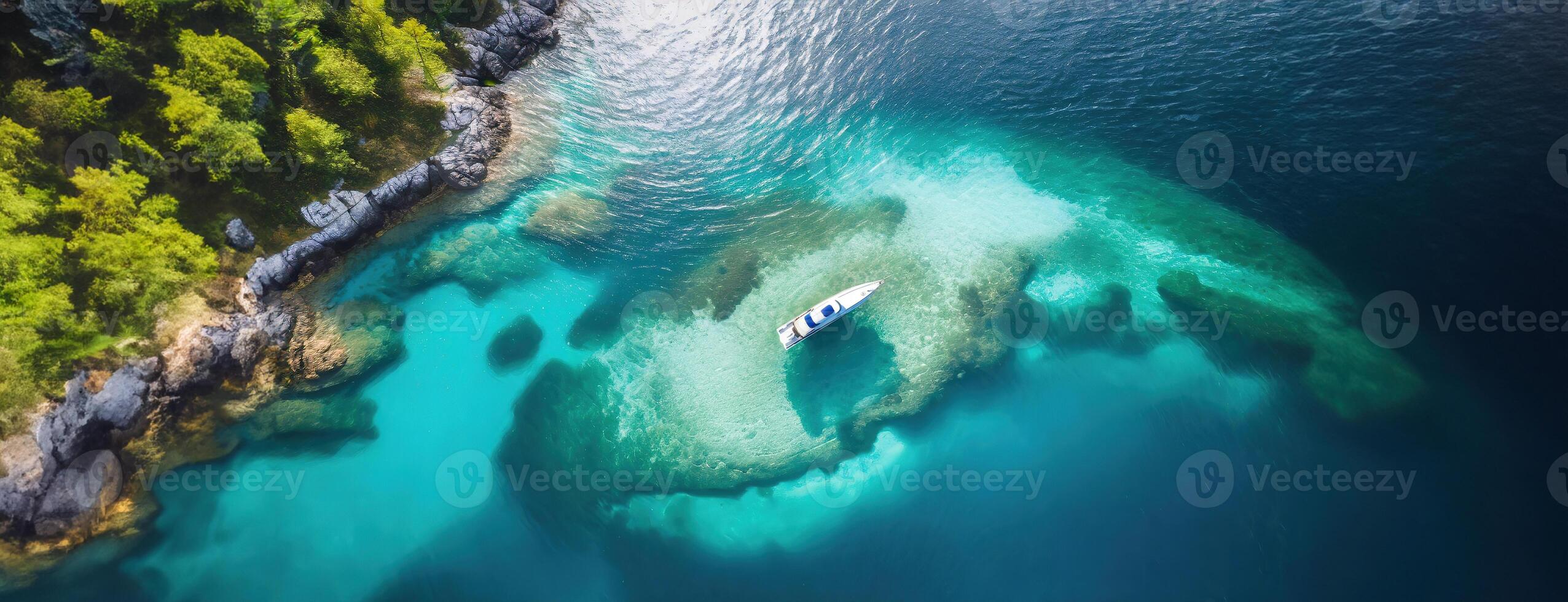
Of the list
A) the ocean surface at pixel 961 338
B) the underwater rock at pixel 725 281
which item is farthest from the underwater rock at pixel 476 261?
the underwater rock at pixel 725 281

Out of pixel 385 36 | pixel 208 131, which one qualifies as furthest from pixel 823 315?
pixel 208 131

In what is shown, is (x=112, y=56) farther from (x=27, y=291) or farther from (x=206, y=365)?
(x=206, y=365)

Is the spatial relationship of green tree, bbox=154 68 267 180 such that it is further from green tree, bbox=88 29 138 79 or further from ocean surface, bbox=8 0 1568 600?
ocean surface, bbox=8 0 1568 600

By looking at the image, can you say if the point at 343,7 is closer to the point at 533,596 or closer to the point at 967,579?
the point at 533,596

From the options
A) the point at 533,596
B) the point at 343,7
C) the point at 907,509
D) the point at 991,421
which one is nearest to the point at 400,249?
the point at 343,7

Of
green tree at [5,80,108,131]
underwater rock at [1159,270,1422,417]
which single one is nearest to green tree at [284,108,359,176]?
green tree at [5,80,108,131]

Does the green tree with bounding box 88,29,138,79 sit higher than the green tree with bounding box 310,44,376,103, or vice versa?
the green tree with bounding box 88,29,138,79

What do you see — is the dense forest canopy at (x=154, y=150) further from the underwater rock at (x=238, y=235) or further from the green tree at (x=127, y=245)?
the underwater rock at (x=238, y=235)
